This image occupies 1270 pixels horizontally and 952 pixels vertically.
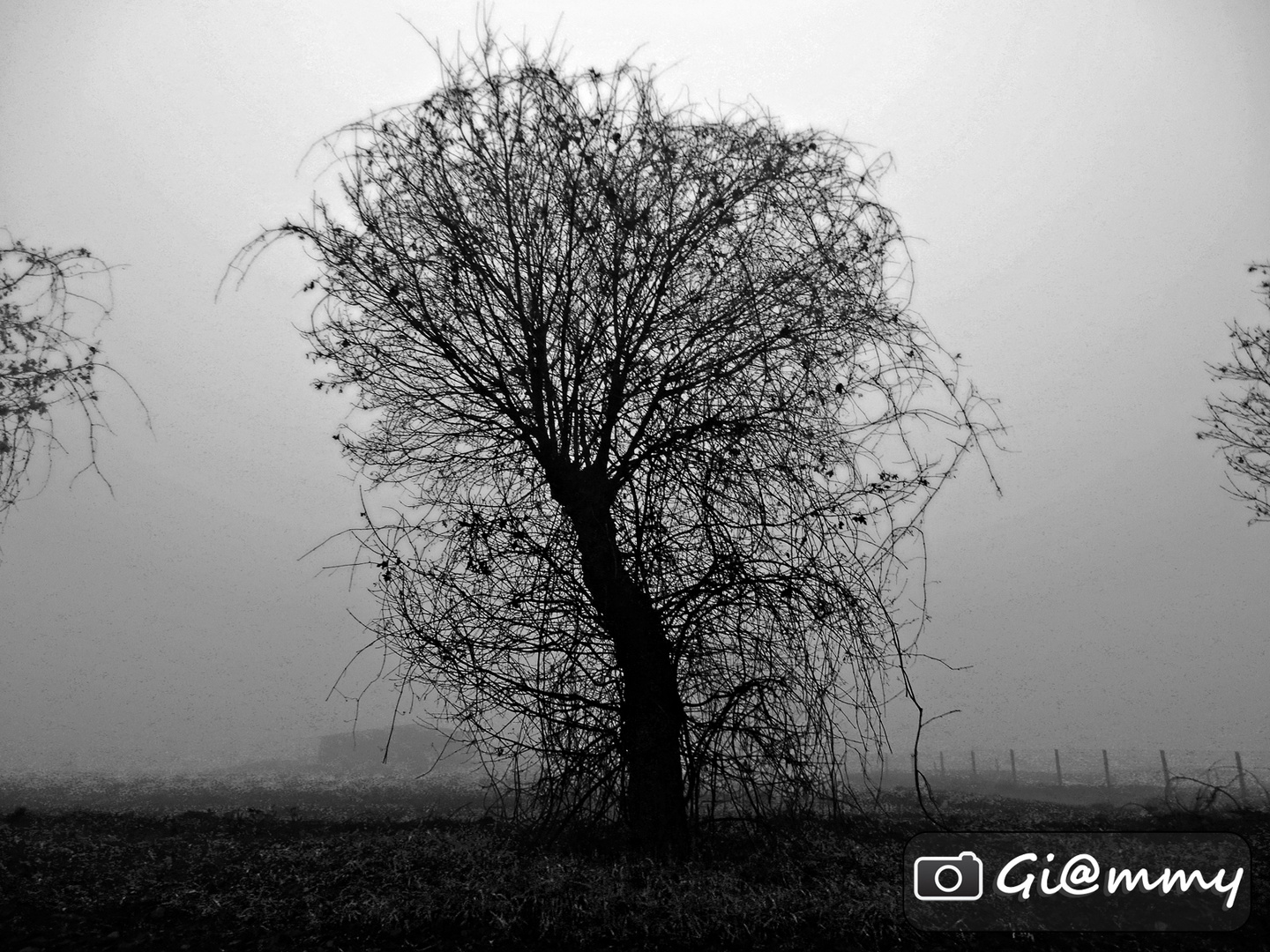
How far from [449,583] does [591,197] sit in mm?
2724

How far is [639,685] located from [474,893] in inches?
60.2

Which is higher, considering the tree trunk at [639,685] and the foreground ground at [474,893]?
the tree trunk at [639,685]

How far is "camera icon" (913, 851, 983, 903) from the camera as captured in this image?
451 centimetres

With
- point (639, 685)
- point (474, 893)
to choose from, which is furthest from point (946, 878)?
point (474, 893)

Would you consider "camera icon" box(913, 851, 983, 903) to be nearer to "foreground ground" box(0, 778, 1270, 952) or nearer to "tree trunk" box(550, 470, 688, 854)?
"foreground ground" box(0, 778, 1270, 952)

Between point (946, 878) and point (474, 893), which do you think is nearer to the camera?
point (474, 893)

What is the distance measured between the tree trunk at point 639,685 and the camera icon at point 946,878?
1.44m

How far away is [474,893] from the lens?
4426 mm

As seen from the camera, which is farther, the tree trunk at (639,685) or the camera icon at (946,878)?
the tree trunk at (639,685)

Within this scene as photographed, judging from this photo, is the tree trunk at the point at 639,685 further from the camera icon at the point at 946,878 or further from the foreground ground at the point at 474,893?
the camera icon at the point at 946,878

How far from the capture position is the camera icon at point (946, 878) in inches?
178

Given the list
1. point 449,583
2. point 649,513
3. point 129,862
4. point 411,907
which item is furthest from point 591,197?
point 129,862

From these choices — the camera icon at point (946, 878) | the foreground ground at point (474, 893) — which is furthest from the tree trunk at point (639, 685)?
the camera icon at point (946, 878)

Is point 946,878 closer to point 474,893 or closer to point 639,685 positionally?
point 639,685
